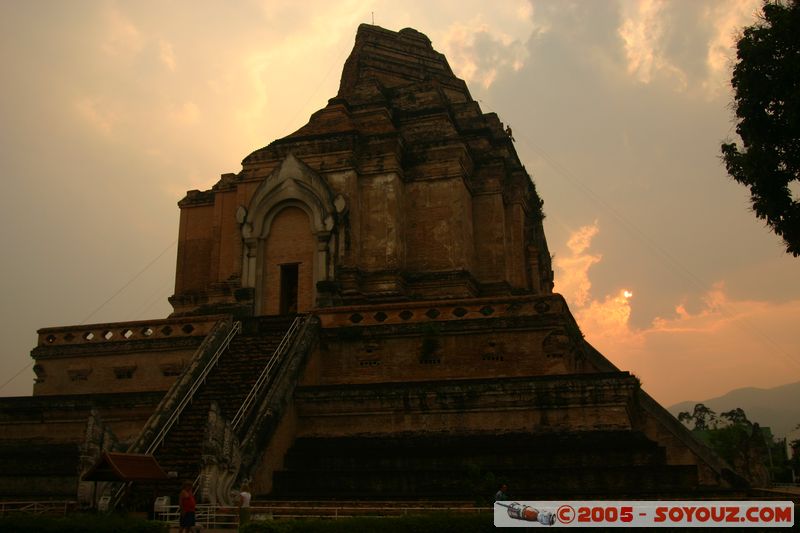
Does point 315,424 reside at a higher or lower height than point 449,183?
lower

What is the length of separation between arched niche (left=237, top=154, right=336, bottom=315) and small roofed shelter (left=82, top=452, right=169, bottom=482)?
10.6 metres

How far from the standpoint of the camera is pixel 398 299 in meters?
23.8

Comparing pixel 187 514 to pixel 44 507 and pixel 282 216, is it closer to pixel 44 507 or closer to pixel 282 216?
pixel 44 507

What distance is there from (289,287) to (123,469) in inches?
489

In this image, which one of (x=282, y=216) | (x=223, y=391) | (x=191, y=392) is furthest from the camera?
(x=282, y=216)

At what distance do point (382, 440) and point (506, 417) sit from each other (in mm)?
2706

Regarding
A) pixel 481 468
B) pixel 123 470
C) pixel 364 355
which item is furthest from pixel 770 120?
pixel 123 470

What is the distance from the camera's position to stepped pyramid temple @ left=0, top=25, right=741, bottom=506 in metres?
15.5

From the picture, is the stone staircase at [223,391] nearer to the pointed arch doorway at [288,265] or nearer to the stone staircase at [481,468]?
the stone staircase at [481,468]

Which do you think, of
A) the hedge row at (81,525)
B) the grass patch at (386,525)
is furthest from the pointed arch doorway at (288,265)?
the grass patch at (386,525)

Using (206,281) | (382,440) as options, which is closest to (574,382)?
(382,440)

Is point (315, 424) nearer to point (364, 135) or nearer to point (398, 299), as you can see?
point (398, 299)

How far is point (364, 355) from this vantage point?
20.3 m

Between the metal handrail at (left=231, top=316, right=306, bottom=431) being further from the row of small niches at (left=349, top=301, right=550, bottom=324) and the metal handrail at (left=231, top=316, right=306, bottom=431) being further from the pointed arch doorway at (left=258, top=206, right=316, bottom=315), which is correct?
the pointed arch doorway at (left=258, top=206, right=316, bottom=315)
